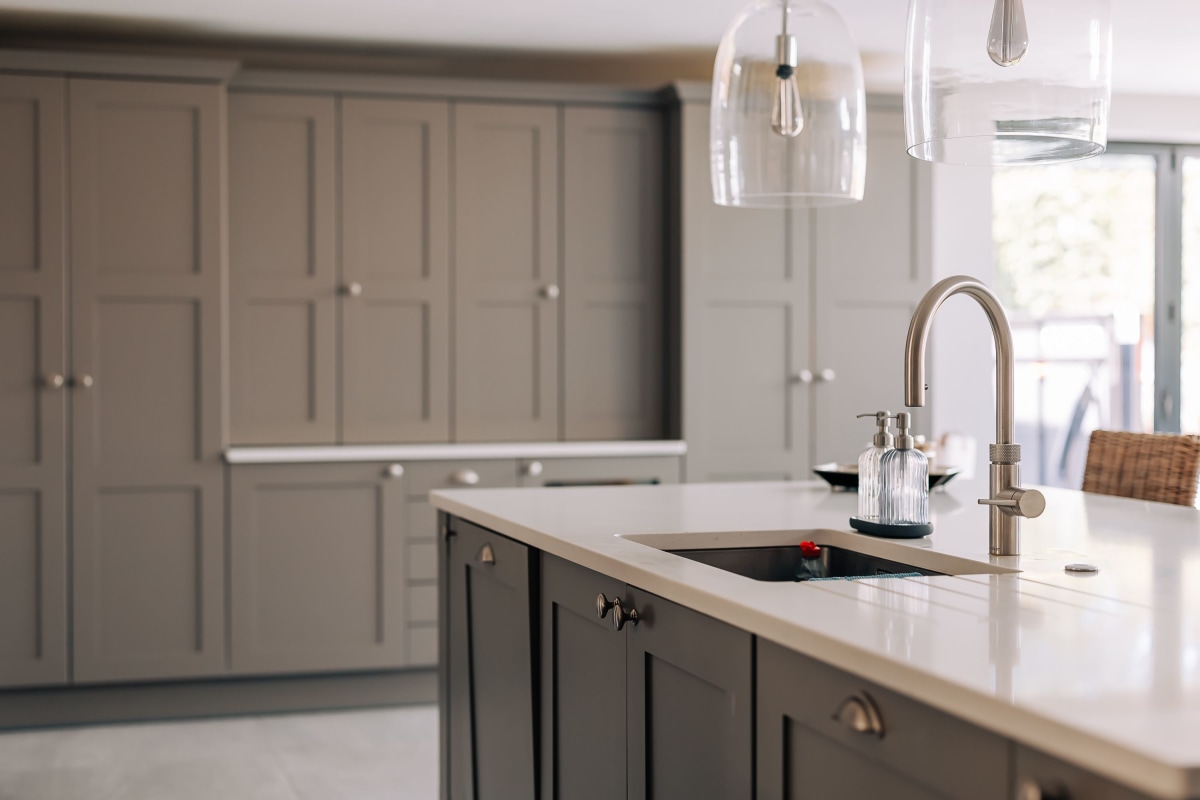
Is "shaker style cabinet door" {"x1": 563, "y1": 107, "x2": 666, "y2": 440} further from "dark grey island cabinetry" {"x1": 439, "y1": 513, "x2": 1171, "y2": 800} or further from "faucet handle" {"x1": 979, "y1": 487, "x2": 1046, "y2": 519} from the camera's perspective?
"faucet handle" {"x1": 979, "y1": 487, "x2": 1046, "y2": 519}

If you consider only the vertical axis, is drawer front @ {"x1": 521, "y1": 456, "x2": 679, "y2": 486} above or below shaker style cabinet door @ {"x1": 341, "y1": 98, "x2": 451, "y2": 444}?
below

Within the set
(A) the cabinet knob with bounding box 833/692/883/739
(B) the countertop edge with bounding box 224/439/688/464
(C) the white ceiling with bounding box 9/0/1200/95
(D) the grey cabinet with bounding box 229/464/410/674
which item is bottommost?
(D) the grey cabinet with bounding box 229/464/410/674

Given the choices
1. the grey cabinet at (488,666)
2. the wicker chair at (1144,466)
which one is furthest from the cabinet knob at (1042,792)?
the wicker chair at (1144,466)

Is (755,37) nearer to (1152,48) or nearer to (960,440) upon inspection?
(960,440)

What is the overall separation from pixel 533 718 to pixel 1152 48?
3.66 meters

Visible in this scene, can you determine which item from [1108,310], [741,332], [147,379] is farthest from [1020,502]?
[1108,310]

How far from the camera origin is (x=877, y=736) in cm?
101

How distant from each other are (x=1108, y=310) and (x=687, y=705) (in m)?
4.57

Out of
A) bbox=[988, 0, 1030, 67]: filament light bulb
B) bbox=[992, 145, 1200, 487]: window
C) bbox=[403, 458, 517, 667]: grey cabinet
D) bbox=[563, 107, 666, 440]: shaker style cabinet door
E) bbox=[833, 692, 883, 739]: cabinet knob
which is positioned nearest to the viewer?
bbox=[833, 692, 883, 739]: cabinet knob

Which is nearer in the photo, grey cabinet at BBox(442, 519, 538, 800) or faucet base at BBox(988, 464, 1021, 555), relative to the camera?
faucet base at BBox(988, 464, 1021, 555)

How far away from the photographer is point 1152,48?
4.29 metres

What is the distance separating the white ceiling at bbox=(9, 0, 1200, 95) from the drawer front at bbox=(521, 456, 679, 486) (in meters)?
1.47

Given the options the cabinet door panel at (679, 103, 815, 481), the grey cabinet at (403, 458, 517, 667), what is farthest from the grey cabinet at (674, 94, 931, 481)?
the grey cabinet at (403, 458, 517, 667)

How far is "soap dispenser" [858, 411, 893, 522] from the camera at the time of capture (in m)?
1.81
